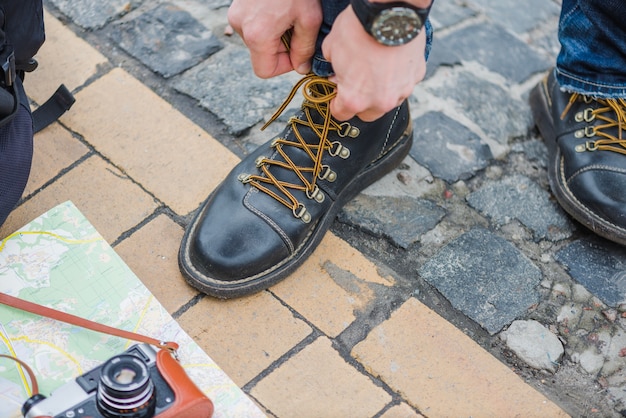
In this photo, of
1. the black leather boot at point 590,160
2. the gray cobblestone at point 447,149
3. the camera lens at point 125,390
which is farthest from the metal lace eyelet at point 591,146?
the camera lens at point 125,390

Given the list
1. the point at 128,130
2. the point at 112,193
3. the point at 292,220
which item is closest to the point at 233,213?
the point at 292,220

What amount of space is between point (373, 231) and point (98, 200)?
0.57 meters

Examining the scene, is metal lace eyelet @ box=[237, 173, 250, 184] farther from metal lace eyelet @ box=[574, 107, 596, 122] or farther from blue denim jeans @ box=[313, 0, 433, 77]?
metal lace eyelet @ box=[574, 107, 596, 122]

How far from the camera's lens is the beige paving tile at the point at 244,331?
1279mm

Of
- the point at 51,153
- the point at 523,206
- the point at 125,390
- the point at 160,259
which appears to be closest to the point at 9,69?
the point at 51,153

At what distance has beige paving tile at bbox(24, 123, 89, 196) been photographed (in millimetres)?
1520

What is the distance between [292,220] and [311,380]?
305 mm

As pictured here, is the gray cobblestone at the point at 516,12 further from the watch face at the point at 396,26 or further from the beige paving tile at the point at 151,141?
the watch face at the point at 396,26

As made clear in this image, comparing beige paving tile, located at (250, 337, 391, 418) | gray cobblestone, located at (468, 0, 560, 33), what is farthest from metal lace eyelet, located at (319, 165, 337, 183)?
gray cobblestone, located at (468, 0, 560, 33)

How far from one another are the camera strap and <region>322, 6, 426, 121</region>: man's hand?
49cm

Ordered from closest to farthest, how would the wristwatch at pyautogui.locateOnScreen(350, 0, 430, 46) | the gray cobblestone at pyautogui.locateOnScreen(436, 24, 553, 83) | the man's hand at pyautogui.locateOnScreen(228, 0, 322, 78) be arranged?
the wristwatch at pyautogui.locateOnScreen(350, 0, 430, 46), the man's hand at pyautogui.locateOnScreen(228, 0, 322, 78), the gray cobblestone at pyautogui.locateOnScreen(436, 24, 553, 83)

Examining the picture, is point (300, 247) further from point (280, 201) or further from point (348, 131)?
point (348, 131)

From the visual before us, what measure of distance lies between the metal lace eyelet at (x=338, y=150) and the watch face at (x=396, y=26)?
0.41 meters

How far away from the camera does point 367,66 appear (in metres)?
1.03
